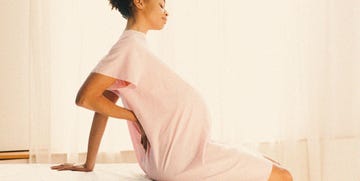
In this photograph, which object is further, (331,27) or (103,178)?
(331,27)

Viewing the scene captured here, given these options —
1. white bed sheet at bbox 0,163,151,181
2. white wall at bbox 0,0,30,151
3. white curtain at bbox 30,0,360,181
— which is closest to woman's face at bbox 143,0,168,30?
white bed sheet at bbox 0,163,151,181

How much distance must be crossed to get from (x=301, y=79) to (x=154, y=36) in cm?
85

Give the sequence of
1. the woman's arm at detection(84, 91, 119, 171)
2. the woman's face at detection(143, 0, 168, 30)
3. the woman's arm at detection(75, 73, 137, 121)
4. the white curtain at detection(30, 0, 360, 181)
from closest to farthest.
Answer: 1. the woman's arm at detection(75, 73, 137, 121)
2. the woman's face at detection(143, 0, 168, 30)
3. the woman's arm at detection(84, 91, 119, 171)
4. the white curtain at detection(30, 0, 360, 181)

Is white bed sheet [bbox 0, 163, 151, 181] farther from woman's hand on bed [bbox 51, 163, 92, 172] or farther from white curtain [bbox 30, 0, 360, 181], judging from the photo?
white curtain [bbox 30, 0, 360, 181]

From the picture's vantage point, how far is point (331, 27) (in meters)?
2.44

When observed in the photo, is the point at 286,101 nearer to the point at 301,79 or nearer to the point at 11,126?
the point at 301,79

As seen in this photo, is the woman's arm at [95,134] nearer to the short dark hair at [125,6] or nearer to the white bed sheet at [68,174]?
the white bed sheet at [68,174]

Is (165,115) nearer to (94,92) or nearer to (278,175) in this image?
(94,92)

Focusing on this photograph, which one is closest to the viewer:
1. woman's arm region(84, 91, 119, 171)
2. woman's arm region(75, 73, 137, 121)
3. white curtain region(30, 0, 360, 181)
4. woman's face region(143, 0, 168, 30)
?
woman's arm region(75, 73, 137, 121)

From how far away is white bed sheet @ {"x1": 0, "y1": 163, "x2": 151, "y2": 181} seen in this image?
1.36 metres

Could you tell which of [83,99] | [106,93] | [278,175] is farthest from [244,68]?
[83,99]

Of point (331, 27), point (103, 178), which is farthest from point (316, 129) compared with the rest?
point (103, 178)

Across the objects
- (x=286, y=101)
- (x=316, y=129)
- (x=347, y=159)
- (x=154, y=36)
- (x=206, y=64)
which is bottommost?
(x=347, y=159)

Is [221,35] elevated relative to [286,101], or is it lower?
elevated
